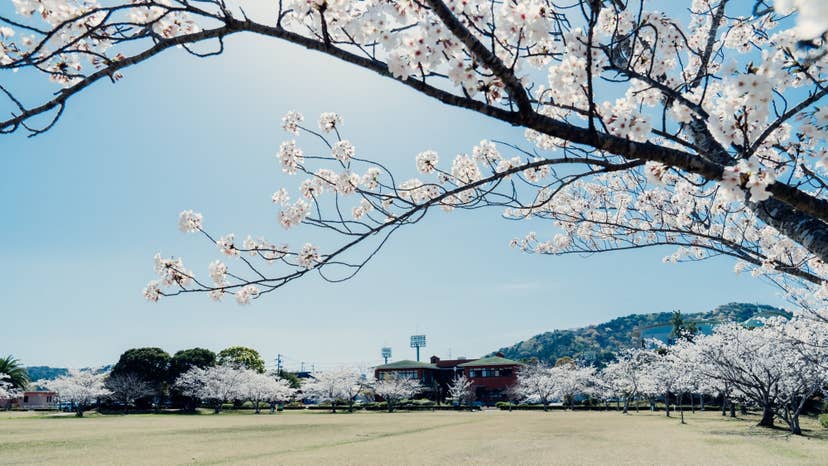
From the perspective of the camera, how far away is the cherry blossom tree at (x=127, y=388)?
139 feet

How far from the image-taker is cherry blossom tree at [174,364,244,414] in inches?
1720

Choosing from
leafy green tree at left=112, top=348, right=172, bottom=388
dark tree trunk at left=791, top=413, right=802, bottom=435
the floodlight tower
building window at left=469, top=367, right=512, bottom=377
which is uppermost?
the floodlight tower

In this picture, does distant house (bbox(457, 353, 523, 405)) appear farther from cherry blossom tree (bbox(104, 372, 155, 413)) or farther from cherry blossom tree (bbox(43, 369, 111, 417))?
cherry blossom tree (bbox(43, 369, 111, 417))

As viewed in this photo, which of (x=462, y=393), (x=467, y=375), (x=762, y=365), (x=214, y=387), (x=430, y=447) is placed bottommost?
(x=462, y=393)

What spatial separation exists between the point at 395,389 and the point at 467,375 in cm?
1337

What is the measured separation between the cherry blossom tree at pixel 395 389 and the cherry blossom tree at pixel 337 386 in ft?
7.17

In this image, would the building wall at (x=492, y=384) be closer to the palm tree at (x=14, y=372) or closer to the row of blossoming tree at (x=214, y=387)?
the row of blossoming tree at (x=214, y=387)

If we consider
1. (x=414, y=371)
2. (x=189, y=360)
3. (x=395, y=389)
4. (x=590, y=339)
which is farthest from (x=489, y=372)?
(x=590, y=339)

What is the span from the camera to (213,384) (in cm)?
4409

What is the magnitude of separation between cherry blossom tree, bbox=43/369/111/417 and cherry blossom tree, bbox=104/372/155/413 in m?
0.63

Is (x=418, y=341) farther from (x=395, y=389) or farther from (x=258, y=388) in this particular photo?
(x=258, y=388)

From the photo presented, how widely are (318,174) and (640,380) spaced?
4056 cm

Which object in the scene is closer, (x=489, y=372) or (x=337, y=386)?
(x=337, y=386)

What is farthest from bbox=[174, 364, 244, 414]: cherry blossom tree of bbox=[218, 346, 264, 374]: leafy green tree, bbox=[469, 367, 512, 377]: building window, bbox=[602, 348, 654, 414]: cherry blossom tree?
bbox=[602, 348, 654, 414]: cherry blossom tree
